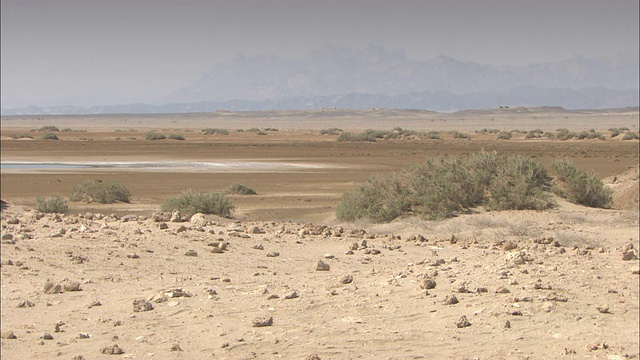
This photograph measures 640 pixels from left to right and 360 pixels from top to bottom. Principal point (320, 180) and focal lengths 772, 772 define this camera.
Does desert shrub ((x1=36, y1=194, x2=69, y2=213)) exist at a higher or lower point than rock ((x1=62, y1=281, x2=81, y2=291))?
lower

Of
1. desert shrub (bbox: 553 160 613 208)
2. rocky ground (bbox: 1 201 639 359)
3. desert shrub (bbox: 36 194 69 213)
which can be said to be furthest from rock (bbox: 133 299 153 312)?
desert shrub (bbox: 553 160 613 208)

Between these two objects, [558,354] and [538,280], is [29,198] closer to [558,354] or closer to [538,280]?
[538,280]

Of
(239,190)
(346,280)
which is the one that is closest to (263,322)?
(346,280)

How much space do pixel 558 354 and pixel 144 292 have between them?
5790 millimetres

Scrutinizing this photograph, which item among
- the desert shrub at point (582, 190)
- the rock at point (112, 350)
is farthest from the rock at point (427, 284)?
the desert shrub at point (582, 190)

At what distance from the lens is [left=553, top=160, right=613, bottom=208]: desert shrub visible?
2061cm

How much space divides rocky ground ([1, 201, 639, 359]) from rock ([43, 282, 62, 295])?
0.7 inches

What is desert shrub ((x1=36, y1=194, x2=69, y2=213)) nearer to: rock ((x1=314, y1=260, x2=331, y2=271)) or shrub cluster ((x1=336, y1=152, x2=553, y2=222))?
shrub cluster ((x1=336, y1=152, x2=553, y2=222))

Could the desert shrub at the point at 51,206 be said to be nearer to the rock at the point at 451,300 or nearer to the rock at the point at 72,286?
the rock at the point at 72,286

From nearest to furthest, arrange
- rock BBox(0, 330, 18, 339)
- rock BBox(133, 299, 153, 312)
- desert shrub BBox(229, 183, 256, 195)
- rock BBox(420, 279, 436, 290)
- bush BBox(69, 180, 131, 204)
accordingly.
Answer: rock BBox(0, 330, 18, 339), rock BBox(133, 299, 153, 312), rock BBox(420, 279, 436, 290), bush BBox(69, 180, 131, 204), desert shrub BBox(229, 183, 256, 195)

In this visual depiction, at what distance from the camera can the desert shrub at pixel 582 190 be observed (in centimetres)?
2061

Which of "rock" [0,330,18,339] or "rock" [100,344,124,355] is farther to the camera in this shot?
"rock" [0,330,18,339]

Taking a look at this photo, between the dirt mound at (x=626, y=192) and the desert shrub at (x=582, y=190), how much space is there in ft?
1.97

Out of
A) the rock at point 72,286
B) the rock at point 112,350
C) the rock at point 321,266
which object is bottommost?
the rock at point 72,286
